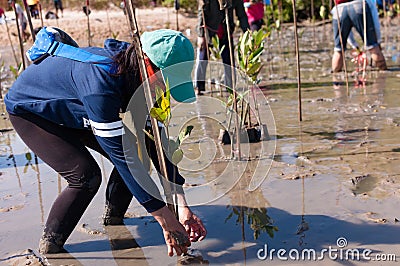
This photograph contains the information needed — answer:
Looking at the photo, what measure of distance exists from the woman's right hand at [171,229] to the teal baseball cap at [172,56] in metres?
0.58

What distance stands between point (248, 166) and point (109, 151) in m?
1.87

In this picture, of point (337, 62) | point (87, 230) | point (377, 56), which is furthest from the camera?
point (337, 62)

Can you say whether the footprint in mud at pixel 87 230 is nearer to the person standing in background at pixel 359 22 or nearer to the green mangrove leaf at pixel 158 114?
the green mangrove leaf at pixel 158 114

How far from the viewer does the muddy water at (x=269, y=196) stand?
3.14 meters

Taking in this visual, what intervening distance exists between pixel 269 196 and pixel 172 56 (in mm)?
1508

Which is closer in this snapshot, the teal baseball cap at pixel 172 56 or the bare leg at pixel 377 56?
the teal baseball cap at pixel 172 56

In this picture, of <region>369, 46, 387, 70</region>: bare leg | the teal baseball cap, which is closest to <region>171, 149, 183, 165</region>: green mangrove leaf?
the teal baseball cap

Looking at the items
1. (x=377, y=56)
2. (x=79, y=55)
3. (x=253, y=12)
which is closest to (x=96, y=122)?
(x=79, y=55)

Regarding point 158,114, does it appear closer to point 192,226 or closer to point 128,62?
point 128,62

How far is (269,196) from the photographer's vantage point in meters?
3.79

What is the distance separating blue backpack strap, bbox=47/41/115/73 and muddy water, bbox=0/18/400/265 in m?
1.10

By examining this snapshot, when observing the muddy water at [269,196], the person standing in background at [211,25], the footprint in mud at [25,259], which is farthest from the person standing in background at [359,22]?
the footprint in mud at [25,259]

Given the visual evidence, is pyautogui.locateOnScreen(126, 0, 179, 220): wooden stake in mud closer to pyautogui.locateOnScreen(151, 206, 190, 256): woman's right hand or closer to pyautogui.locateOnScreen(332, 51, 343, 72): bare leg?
pyautogui.locateOnScreen(151, 206, 190, 256): woman's right hand

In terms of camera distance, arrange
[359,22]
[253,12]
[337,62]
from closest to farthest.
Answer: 1. [359,22]
2. [337,62]
3. [253,12]
